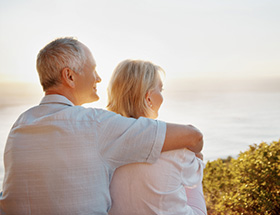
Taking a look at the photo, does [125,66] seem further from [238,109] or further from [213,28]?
[238,109]

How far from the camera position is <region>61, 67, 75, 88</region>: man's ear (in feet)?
5.96

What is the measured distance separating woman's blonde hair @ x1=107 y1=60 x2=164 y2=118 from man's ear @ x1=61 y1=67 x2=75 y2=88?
0.31 metres

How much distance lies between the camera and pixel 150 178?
1751 mm

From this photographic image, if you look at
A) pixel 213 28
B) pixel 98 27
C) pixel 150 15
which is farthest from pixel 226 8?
pixel 98 27

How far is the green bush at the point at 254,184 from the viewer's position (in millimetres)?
3422

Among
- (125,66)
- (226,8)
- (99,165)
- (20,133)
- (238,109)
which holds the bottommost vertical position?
(238,109)

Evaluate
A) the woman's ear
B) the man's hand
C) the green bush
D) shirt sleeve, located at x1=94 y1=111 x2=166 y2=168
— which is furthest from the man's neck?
the green bush

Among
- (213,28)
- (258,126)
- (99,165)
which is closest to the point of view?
(99,165)

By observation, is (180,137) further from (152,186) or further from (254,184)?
(254,184)

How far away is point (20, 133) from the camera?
1.69 meters

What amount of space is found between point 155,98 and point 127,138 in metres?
0.50

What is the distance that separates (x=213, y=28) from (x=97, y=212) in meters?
9.62

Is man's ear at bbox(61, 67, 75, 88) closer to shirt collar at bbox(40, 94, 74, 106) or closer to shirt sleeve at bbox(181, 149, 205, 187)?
shirt collar at bbox(40, 94, 74, 106)

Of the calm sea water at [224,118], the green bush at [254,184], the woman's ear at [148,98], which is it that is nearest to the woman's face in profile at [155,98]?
the woman's ear at [148,98]
